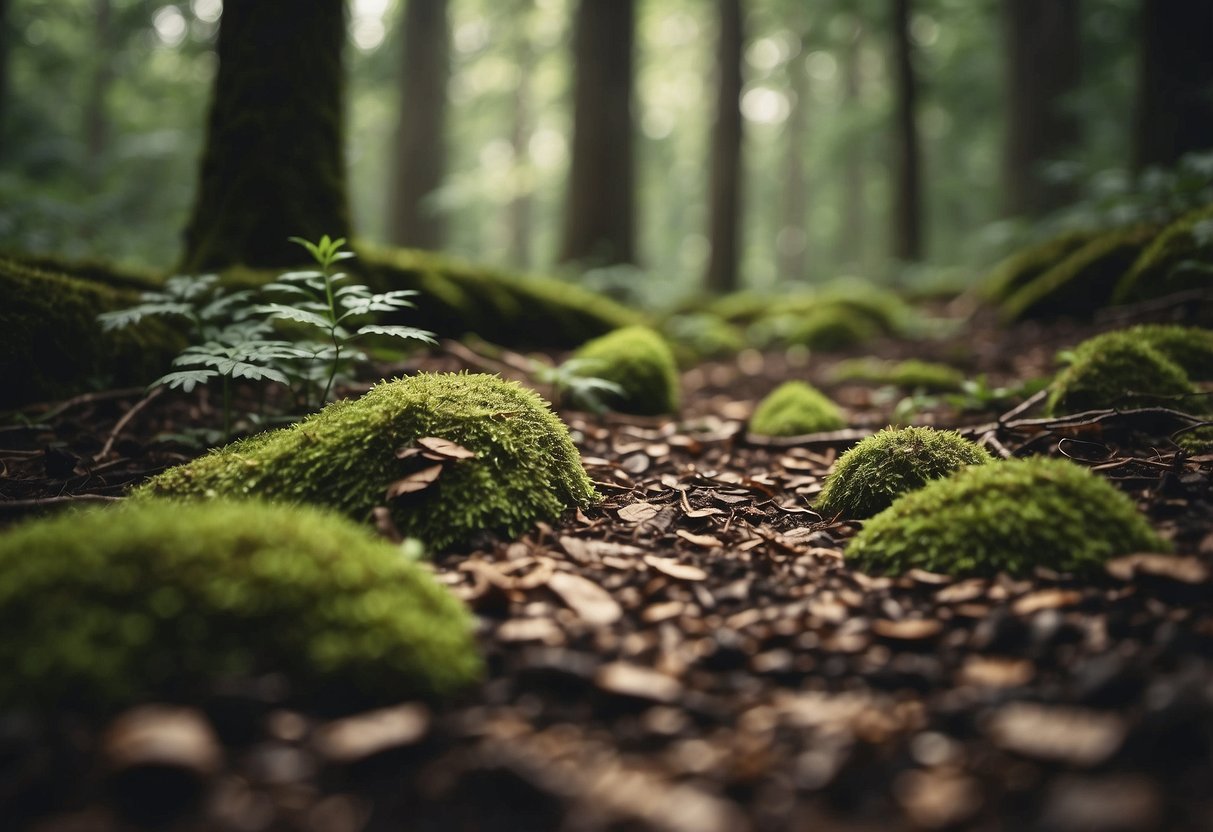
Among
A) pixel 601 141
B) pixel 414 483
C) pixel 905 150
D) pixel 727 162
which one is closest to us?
pixel 414 483

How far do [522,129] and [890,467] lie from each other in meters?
26.4

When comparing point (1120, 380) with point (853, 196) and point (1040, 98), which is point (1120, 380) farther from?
point (853, 196)

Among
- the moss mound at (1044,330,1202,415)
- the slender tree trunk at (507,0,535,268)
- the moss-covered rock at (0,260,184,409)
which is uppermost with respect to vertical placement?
the slender tree trunk at (507,0,535,268)

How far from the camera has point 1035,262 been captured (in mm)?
7082

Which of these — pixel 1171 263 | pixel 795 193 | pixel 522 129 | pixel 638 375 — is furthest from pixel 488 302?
pixel 795 193

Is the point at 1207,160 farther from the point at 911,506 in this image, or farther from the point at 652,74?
the point at 652,74

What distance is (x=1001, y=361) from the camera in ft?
17.6

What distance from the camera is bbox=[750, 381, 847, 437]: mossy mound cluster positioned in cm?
377

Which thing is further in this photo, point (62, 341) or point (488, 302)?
point (488, 302)

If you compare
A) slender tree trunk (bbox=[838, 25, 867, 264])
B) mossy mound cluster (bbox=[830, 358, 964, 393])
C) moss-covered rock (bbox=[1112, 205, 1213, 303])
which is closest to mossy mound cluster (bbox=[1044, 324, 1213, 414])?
mossy mound cluster (bbox=[830, 358, 964, 393])

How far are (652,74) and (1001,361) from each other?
2313 centimetres

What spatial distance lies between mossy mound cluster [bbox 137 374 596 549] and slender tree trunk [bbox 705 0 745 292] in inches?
415

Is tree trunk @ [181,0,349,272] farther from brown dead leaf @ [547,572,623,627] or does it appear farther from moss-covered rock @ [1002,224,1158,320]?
moss-covered rock @ [1002,224,1158,320]

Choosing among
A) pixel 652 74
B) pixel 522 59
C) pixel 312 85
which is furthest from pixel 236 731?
pixel 652 74
